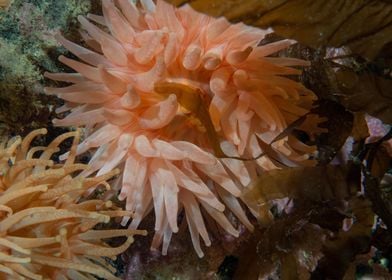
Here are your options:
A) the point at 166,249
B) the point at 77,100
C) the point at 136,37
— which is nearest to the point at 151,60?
the point at 136,37

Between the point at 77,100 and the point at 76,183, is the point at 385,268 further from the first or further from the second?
the point at 77,100

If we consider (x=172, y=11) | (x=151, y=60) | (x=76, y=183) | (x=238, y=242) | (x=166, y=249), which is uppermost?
(x=172, y=11)

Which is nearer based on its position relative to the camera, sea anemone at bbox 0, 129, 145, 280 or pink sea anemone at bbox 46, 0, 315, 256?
sea anemone at bbox 0, 129, 145, 280

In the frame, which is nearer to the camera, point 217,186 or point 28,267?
point 28,267

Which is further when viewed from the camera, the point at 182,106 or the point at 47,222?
the point at 182,106
